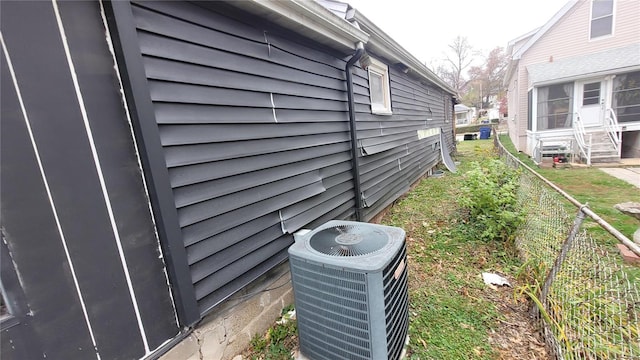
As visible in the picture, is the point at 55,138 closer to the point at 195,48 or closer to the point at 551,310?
the point at 195,48

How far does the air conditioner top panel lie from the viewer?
1605mm

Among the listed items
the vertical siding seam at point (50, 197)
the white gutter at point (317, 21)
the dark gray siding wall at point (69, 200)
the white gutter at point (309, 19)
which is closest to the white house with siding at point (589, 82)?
the white gutter at point (317, 21)

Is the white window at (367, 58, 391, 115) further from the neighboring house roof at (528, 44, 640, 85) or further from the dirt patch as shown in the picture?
the neighboring house roof at (528, 44, 640, 85)

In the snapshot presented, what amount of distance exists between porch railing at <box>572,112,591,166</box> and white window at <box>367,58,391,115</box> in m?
8.17

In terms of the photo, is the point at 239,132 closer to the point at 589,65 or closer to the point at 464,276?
the point at 464,276

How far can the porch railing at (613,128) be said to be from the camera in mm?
8727

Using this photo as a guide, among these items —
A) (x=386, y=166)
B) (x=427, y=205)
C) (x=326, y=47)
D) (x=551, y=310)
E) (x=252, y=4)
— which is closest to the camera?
(x=252, y=4)

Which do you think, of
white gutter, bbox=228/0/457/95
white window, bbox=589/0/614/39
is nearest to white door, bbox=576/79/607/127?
white window, bbox=589/0/614/39

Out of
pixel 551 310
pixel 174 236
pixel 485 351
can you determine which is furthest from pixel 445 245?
Answer: pixel 174 236

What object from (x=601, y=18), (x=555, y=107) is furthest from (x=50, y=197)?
(x=601, y=18)

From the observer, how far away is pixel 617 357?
5.80ft

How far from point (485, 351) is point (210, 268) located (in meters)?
2.20

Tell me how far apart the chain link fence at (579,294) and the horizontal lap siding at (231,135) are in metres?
2.20

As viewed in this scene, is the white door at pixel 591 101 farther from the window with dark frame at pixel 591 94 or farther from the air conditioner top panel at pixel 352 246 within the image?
the air conditioner top panel at pixel 352 246
